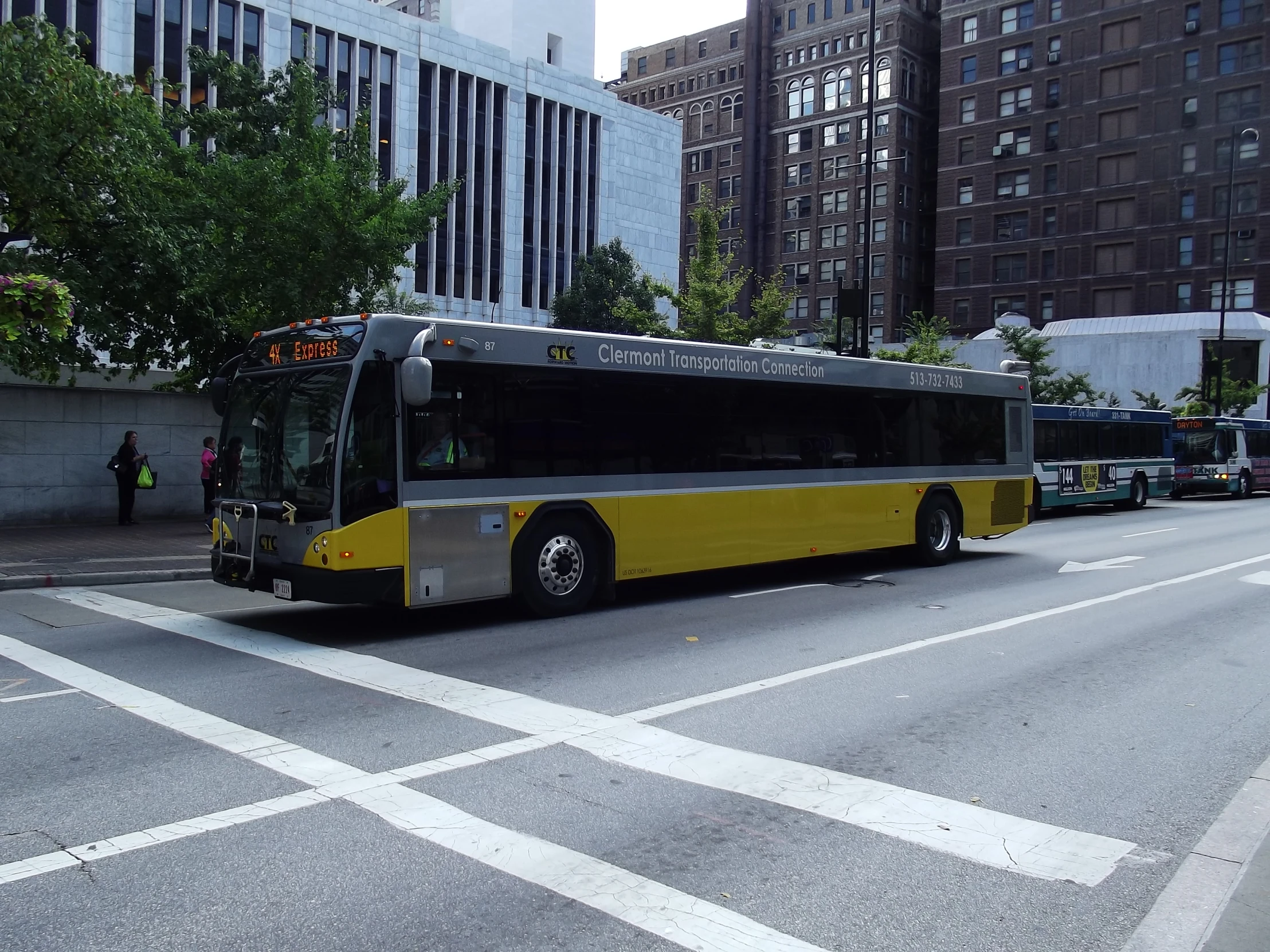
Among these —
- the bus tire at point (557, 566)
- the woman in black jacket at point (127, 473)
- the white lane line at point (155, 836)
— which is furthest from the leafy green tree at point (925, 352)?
the white lane line at point (155, 836)

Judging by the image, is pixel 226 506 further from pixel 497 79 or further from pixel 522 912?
pixel 497 79

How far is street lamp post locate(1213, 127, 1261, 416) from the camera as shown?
46.5 meters

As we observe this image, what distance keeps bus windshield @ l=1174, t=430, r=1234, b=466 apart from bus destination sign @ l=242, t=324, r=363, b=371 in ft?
111

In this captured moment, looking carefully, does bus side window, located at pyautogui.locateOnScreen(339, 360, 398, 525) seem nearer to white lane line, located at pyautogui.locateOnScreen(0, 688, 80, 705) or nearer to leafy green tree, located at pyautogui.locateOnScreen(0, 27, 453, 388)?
white lane line, located at pyautogui.locateOnScreen(0, 688, 80, 705)

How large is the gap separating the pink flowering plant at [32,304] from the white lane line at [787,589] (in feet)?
24.9

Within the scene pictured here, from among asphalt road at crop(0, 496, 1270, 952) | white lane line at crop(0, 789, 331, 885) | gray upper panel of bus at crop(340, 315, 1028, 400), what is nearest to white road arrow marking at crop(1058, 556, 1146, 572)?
Answer: gray upper panel of bus at crop(340, 315, 1028, 400)

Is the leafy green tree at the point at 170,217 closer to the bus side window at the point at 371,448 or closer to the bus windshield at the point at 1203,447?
the bus side window at the point at 371,448

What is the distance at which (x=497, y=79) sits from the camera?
213 ft

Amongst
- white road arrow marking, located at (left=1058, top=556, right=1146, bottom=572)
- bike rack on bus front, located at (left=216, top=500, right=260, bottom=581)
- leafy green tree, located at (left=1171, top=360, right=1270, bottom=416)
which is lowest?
white road arrow marking, located at (left=1058, top=556, right=1146, bottom=572)

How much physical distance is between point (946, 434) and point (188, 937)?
14079 millimetres

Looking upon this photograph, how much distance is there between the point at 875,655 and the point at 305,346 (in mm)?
5962

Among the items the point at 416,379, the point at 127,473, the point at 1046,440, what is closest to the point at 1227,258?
the point at 1046,440

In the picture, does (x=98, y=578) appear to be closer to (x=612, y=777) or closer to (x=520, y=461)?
(x=520, y=461)

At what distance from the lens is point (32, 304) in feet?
29.1
